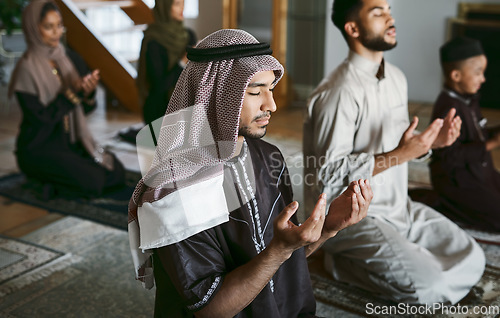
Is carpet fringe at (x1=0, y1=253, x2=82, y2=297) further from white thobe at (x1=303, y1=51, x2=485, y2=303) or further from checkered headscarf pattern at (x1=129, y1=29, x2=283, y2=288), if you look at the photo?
checkered headscarf pattern at (x1=129, y1=29, x2=283, y2=288)

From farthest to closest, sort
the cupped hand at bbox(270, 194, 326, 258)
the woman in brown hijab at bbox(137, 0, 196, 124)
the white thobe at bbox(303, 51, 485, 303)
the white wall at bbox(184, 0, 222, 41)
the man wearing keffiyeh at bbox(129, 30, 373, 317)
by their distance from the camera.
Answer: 1. the white wall at bbox(184, 0, 222, 41)
2. the woman in brown hijab at bbox(137, 0, 196, 124)
3. the white thobe at bbox(303, 51, 485, 303)
4. the man wearing keffiyeh at bbox(129, 30, 373, 317)
5. the cupped hand at bbox(270, 194, 326, 258)

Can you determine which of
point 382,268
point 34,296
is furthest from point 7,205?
point 382,268

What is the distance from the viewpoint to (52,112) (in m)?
3.88

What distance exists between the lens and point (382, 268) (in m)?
2.50

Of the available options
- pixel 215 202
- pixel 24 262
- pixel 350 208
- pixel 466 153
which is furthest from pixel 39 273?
pixel 466 153

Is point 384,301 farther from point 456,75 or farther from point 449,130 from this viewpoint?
point 456,75

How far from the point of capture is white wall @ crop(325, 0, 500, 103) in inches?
234

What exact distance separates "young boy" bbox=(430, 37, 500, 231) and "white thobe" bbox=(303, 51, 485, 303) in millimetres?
592

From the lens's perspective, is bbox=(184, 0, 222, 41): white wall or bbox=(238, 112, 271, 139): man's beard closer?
bbox=(238, 112, 271, 139): man's beard

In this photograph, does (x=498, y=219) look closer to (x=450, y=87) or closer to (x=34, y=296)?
(x=450, y=87)

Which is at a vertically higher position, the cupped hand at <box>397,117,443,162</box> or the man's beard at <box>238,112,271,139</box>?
the man's beard at <box>238,112,271,139</box>

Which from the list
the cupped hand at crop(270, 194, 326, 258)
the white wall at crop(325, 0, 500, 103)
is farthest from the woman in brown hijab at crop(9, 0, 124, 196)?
the white wall at crop(325, 0, 500, 103)

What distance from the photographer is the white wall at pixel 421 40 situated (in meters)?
5.94

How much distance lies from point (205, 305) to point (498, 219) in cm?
220
